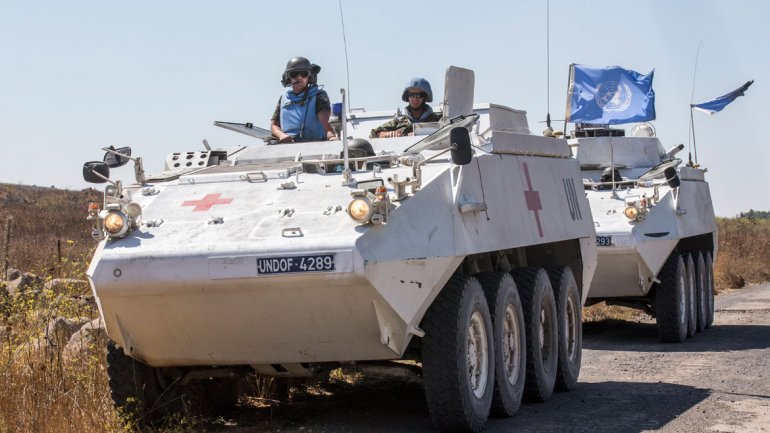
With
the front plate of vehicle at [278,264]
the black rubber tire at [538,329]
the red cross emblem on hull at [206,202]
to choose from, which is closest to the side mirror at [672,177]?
the black rubber tire at [538,329]

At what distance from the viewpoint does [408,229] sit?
7.51 m

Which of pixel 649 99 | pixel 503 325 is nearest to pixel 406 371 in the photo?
pixel 503 325

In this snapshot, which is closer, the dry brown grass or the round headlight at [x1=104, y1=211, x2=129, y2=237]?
the round headlight at [x1=104, y1=211, x2=129, y2=237]

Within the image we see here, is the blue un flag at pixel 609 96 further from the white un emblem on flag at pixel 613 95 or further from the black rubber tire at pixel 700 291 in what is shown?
the black rubber tire at pixel 700 291

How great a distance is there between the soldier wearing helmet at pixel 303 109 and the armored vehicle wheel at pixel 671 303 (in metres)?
6.26

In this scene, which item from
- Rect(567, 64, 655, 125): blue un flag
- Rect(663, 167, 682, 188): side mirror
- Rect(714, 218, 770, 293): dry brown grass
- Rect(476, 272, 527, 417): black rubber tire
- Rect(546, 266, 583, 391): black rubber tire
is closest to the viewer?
Rect(476, 272, 527, 417): black rubber tire

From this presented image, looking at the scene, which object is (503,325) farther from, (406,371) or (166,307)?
(166,307)

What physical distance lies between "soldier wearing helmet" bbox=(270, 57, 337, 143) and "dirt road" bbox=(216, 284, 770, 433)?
6.82 feet

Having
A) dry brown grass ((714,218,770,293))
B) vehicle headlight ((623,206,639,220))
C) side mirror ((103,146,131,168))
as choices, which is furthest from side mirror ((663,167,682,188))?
dry brown grass ((714,218,770,293))

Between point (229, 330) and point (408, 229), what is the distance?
3.96 feet

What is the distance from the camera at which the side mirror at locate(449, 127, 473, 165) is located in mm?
7762

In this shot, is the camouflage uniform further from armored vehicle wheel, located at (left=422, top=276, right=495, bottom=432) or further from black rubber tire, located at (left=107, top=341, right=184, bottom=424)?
black rubber tire, located at (left=107, top=341, right=184, bottom=424)

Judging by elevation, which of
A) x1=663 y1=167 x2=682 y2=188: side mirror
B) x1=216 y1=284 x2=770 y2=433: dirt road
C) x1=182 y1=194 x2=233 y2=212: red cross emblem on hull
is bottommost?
x1=216 y1=284 x2=770 y2=433: dirt road

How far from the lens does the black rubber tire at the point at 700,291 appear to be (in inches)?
663
